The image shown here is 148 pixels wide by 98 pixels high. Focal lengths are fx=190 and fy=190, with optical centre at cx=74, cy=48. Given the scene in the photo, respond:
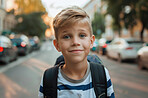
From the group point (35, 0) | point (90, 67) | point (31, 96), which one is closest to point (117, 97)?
point (31, 96)

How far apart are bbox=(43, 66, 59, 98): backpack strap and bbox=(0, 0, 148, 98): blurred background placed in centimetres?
44

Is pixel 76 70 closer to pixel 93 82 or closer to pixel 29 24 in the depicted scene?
pixel 93 82

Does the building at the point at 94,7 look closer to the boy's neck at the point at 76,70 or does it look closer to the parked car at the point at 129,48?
the parked car at the point at 129,48

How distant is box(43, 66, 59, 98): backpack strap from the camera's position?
5.25 ft

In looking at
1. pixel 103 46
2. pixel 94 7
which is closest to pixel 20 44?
pixel 103 46

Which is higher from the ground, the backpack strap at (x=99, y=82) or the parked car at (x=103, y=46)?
the backpack strap at (x=99, y=82)

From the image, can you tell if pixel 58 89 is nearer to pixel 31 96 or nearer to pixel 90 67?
pixel 90 67

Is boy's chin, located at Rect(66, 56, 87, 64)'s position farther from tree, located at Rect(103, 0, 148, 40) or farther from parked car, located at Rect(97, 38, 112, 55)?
parked car, located at Rect(97, 38, 112, 55)

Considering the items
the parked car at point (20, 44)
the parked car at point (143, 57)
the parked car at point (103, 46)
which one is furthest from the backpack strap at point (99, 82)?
the parked car at point (103, 46)

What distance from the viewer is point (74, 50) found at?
5.06ft

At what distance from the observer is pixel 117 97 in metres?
4.99

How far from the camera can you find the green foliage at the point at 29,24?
36.9 meters

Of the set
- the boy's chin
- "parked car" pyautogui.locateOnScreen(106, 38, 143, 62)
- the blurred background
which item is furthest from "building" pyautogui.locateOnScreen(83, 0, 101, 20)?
the boy's chin

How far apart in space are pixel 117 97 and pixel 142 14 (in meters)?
12.4
